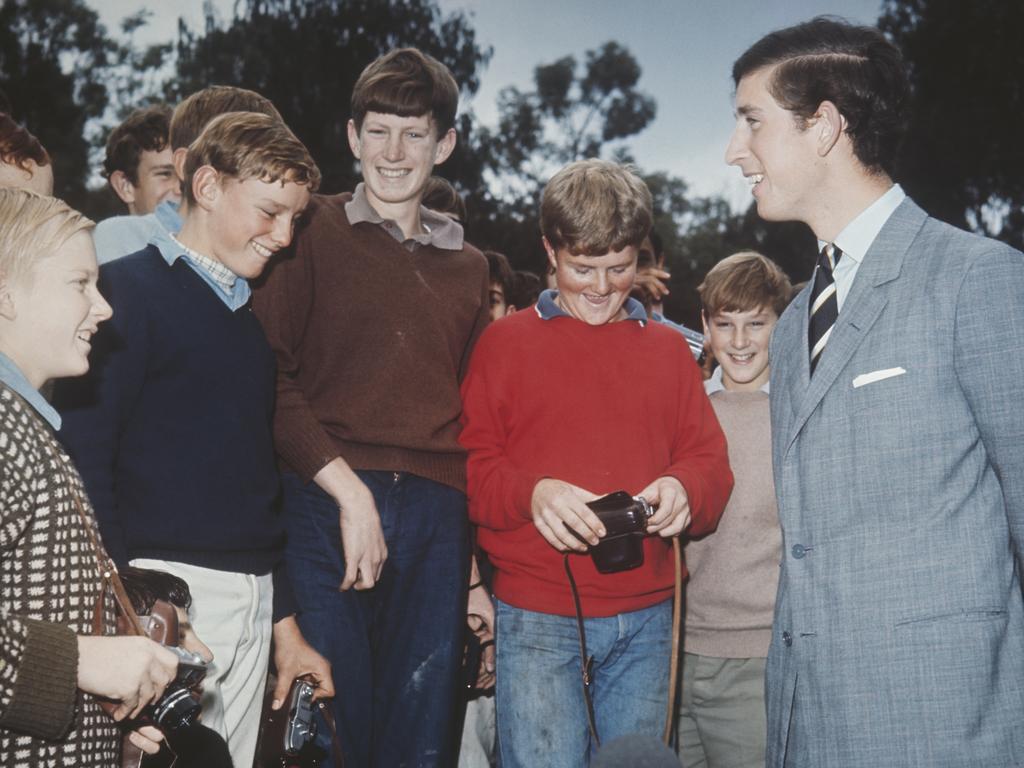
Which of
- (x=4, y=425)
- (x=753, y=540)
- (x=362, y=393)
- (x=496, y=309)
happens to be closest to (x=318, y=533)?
(x=362, y=393)

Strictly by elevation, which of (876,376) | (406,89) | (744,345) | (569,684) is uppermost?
(406,89)

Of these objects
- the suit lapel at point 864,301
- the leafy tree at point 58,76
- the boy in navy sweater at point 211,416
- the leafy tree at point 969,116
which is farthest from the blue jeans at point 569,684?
the leafy tree at point 58,76

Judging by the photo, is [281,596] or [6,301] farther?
[281,596]

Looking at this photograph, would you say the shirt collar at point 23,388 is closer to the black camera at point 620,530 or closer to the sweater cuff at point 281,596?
the sweater cuff at point 281,596

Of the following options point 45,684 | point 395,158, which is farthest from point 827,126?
point 45,684

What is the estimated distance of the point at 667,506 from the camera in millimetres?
3062

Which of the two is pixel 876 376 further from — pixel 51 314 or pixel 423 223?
pixel 51 314

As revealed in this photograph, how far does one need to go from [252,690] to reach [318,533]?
1.68ft

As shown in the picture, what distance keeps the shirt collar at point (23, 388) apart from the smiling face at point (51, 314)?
4cm

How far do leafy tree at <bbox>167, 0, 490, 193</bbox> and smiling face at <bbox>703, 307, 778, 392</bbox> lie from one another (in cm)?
2555

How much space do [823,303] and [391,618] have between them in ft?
5.58

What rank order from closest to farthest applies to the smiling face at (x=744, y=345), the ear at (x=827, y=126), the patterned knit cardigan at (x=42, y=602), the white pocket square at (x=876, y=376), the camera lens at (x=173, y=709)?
the patterned knit cardigan at (x=42, y=602) → the camera lens at (x=173, y=709) → the white pocket square at (x=876, y=376) → the ear at (x=827, y=126) → the smiling face at (x=744, y=345)

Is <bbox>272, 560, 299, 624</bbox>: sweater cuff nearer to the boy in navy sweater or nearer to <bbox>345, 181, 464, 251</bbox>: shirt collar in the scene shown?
the boy in navy sweater

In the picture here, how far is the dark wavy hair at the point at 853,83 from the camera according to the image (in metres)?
2.82
